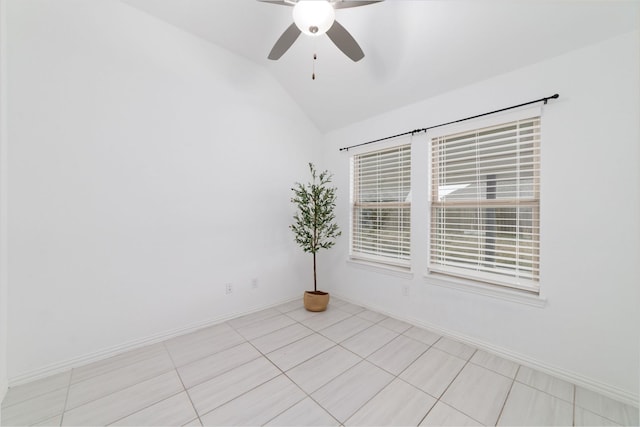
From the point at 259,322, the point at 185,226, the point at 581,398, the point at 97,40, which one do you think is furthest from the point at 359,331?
the point at 97,40

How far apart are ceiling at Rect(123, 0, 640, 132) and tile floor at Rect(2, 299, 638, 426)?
2.55 meters

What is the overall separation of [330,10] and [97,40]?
2073 mm

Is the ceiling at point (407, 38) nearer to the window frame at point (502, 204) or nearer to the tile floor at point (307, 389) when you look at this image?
the window frame at point (502, 204)

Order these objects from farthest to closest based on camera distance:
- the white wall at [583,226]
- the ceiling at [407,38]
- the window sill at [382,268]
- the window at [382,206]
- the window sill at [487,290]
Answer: the window at [382,206], the window sill at [382,268], the window sill at [487,290], the ceiling at [407,38], the white wall at [583,226]

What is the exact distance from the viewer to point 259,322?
9.36ft

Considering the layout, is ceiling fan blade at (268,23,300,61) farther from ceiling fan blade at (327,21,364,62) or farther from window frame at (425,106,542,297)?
window frame at (425,106,542,297)

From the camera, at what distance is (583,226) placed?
1.83 m

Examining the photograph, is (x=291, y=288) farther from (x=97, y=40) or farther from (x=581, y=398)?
(x=97, y=40)

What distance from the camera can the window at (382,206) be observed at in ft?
9.79

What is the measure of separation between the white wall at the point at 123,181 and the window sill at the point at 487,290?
205 cm

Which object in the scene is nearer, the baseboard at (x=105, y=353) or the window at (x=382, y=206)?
the baseboard at (x=105, y=353)

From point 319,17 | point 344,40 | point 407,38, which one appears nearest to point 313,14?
point 319,17

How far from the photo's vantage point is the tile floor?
5.08 ft

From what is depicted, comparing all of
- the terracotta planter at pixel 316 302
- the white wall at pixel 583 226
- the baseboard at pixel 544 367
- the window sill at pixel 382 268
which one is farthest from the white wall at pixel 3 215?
the white wall at pixel 583 226
